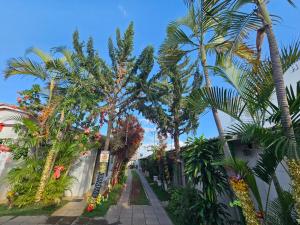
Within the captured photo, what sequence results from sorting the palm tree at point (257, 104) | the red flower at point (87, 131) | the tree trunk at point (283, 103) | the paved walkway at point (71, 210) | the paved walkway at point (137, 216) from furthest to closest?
1. the red flower at point (87, 131)
2. the paved walkway at point (71, 210)
3. the paved walkway at point (137, 216)
4. the palm tree at point (257, 104)
5. the tree trunk at point (283, 103)

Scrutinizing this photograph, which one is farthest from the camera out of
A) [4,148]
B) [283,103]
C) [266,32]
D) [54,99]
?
[54,99]

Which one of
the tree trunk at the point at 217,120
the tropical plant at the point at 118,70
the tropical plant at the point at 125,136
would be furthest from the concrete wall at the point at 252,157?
the tropical plant at the point at 125,136

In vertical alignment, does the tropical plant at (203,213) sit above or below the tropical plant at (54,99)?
below

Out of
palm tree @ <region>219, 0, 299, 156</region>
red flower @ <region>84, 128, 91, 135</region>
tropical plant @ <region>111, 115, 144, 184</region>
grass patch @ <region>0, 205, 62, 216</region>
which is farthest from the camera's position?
tropical plant @ <region>111, 115, 144, 184</region>

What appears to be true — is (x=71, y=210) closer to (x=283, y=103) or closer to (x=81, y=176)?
(x=81, y=176)

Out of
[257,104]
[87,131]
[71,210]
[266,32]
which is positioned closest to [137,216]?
[71,210]

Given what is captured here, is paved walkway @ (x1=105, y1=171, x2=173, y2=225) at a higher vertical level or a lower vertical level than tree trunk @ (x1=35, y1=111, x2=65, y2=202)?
lower

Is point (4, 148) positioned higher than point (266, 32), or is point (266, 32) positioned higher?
point (266, 32)

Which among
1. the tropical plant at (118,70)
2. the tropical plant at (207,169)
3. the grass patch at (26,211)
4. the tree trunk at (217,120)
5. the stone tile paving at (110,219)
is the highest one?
the tropical plant at (118,70)

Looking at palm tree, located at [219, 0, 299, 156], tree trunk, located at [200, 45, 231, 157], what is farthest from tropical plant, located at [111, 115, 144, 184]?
palm tree, located at [219, 0, 299, 156]

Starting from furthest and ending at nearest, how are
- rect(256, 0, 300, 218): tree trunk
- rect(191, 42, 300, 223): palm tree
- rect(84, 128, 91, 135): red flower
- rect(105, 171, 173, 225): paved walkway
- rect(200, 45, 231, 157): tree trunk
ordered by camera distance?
rect(84, 128, 91, 135): red flower, rect(105, 171, 173, 225): paved walkway, rect(200, 45, 231, 157): tree trunk, rect(191, 42, 300, 223): palm tree, rect(256, 0, 300, 218): tree trunk

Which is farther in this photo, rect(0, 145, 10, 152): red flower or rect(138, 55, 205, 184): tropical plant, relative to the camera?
rect(138, 55, 205, 184): tropical plant

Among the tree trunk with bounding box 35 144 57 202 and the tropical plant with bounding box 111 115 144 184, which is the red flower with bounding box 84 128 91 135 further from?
the tropical plant with bounding box 111 115 144 184

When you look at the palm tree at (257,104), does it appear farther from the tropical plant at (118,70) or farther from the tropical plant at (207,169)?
the tropical plant at (118,70)
